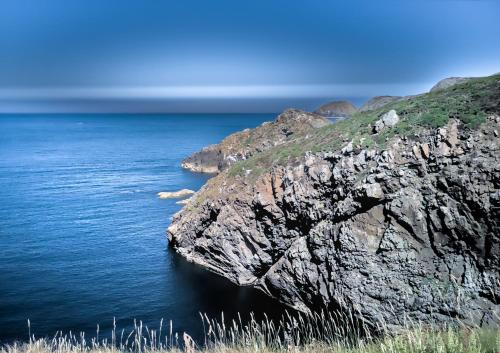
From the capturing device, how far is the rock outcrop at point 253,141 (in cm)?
9012

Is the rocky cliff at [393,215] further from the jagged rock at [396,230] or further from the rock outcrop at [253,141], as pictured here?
the rock outcrop at [253,141]

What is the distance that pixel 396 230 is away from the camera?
87.4 feet

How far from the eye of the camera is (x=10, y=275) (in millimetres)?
38625

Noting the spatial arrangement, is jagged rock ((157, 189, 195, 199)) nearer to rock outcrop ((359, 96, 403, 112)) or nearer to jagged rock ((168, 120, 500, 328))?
rock outcrop ((359, 96, 403, 112))

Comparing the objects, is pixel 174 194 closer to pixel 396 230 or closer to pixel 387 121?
pixel 387 121

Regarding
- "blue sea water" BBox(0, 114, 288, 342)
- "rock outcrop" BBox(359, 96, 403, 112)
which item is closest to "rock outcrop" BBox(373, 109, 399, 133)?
"blue sea water" BBox(0, 114, 288, 342)

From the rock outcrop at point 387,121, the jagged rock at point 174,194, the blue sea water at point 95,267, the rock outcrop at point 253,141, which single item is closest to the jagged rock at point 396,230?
the rock outcrop at point 387,121

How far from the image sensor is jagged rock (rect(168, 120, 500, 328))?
24.3m

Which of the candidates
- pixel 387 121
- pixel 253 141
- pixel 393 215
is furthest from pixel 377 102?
pixel 253 141

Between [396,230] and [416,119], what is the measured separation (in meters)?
8.57

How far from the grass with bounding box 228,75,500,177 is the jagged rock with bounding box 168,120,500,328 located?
2.88 feet

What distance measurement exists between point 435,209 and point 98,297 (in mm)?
25585

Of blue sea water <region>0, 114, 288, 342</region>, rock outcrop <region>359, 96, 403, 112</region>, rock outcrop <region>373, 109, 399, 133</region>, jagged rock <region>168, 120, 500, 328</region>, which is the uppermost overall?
rock outcrop <region>359, 96, 403, 112</region>

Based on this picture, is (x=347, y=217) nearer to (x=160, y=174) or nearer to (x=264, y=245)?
(x=264, y=245)
